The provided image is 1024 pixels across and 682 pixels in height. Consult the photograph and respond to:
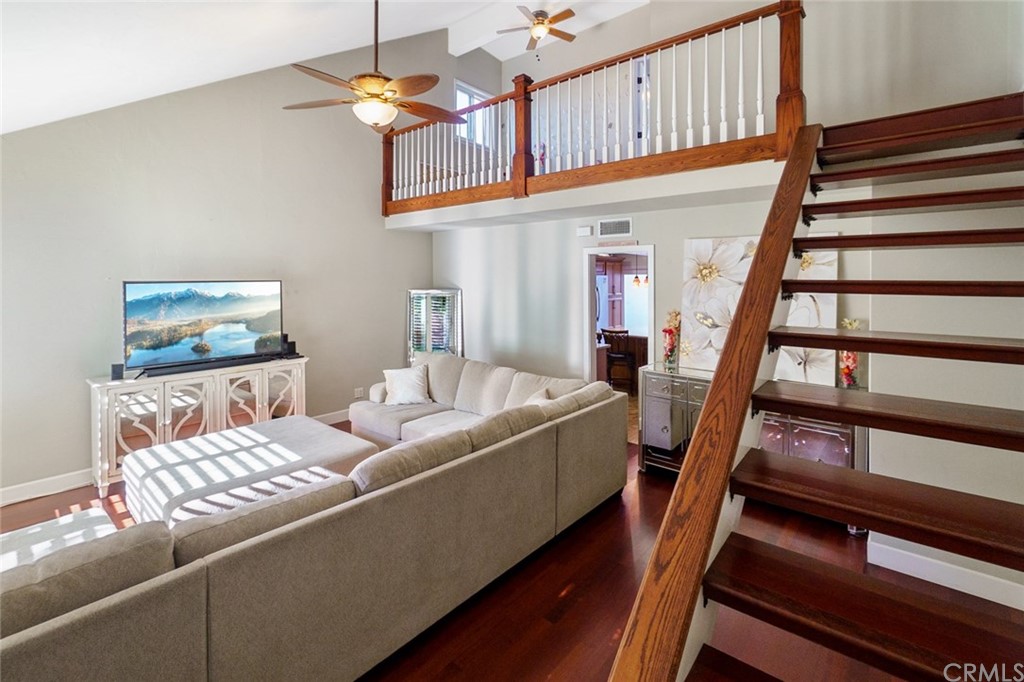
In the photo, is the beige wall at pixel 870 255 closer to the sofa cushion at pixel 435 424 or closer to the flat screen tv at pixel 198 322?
the sofa cushion at pixel 435 424

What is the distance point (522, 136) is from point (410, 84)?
1.72m

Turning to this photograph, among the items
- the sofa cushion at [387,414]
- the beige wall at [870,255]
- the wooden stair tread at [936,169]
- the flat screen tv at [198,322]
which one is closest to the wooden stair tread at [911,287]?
the wooden stair tread at [936,169]

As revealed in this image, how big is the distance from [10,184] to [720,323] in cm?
574

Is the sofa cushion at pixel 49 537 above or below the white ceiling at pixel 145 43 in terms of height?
below

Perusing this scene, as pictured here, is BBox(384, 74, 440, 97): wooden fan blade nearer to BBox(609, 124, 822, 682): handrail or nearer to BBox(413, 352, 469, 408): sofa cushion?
BBox(609, 124, 822, 682): handrail

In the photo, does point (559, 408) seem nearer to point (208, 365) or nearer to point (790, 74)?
point (790, 74)

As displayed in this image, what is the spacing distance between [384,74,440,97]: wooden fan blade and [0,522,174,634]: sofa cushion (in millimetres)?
2604

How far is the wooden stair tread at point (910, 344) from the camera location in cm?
138

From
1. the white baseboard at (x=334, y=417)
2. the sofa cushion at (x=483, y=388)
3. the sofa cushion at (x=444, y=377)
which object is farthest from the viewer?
the white baseboard at (x=334, y=417)

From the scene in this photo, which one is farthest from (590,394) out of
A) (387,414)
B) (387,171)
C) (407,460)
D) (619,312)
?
(619,312)

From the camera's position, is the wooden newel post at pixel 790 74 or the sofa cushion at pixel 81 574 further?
the wooden newel post at pixel 790 74

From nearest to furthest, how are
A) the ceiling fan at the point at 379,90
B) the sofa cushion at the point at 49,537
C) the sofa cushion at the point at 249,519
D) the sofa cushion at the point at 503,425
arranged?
the sofa cushion at the point at 249,519 < the sofa cushion at the point at 49,537 < the sofa cushion at the point at 503,425 < the ceiling fan at the point at 379,90

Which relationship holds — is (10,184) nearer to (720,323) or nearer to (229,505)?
(229,505)

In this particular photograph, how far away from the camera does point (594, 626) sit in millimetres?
2209
